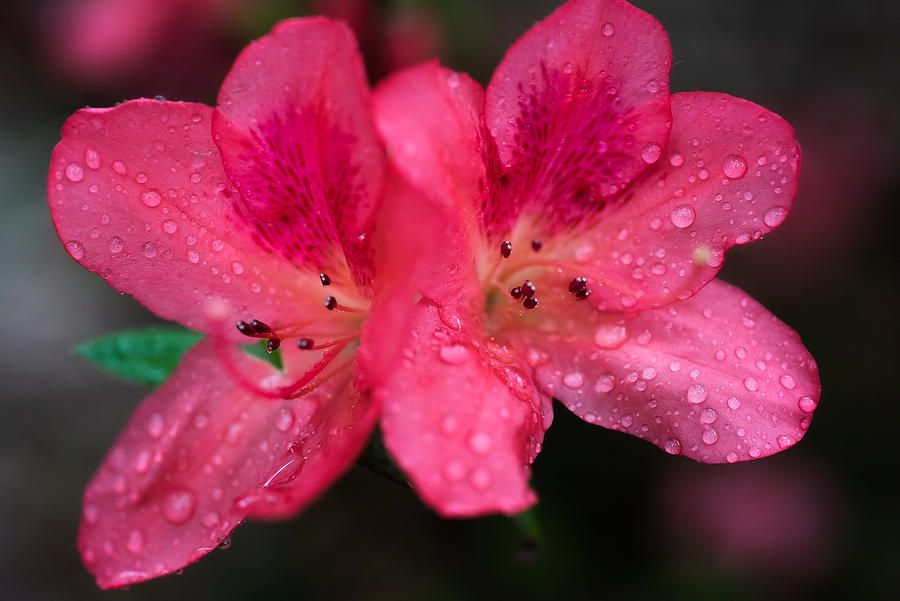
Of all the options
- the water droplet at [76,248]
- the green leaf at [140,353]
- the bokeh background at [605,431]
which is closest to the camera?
the water droplet at [76,248]

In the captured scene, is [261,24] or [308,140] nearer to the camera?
[308,140]

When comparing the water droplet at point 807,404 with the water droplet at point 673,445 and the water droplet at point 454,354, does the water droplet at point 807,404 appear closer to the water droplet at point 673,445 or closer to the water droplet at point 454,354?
the water droplet at point 673,445

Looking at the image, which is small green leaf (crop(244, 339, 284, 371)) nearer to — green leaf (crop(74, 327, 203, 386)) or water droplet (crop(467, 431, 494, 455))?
green leaf (crop(74, 327, 203, 386))

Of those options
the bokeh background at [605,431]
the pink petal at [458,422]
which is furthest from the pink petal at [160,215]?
the bokeh background at [605,431]

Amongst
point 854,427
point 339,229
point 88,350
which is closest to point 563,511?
point 854,427

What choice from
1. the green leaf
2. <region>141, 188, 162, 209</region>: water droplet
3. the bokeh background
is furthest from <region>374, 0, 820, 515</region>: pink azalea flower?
the bokeh background

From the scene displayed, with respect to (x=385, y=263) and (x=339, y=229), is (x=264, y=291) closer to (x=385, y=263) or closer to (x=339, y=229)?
(x=339, y=229)
